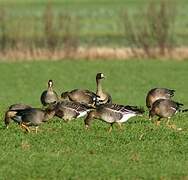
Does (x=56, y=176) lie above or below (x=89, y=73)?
below

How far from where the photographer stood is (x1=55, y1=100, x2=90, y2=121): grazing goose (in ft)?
56.8

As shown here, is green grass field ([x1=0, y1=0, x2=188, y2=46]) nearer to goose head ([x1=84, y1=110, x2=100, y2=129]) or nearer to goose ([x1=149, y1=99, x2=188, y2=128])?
goose ([x1=149, y1=99, x2=188, y2=128])

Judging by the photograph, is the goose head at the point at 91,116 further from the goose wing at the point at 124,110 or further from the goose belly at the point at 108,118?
the goose wing at the point at 124,110

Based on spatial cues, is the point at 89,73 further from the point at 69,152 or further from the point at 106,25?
Result: the point at 106,25

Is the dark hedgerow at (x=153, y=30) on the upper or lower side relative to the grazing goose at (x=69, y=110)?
upper

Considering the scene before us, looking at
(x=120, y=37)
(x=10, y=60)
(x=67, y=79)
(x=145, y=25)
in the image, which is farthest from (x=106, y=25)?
(x=67, y=79)

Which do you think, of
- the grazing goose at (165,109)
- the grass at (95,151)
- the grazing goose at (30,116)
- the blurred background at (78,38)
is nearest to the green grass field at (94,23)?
the blurred background at (78,38)

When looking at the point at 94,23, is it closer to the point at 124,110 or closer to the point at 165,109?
the point at 165,109

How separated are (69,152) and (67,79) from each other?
2526cm

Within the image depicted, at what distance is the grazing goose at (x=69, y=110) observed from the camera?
17312mm

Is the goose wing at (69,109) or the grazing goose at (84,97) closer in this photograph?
the goose wing at (69,109)

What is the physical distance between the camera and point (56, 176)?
1234cm

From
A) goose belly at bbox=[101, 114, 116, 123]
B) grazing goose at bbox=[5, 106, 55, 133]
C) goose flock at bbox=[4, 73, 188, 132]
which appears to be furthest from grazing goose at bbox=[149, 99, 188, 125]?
grazing goose at bbox=[5, 106, 55, 133]

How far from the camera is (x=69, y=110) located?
1730 centimetres
